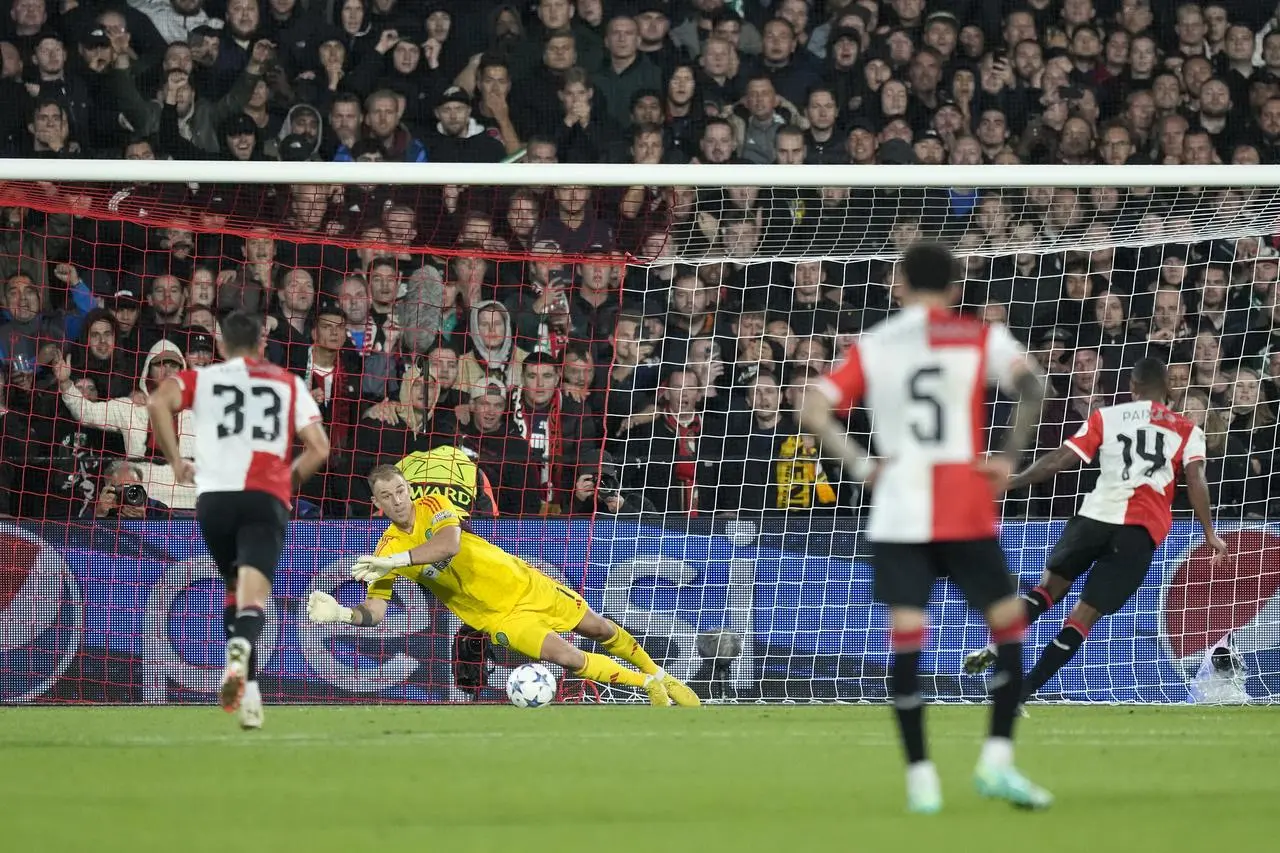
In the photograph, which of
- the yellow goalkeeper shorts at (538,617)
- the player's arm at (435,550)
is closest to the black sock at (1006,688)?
the player's arm at (435,550)

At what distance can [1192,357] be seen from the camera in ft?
36.2

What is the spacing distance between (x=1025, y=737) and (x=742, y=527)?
2.98 m

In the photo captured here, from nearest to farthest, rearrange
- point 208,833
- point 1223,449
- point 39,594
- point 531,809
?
point 208,833, point 531,809, point 39,594, point 1223,449

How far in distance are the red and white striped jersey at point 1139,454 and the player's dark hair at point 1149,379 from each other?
92 mm

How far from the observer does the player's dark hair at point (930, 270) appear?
4.96m

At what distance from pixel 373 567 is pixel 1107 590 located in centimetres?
A: 369

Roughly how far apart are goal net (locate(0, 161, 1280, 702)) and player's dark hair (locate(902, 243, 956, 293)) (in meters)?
5.40

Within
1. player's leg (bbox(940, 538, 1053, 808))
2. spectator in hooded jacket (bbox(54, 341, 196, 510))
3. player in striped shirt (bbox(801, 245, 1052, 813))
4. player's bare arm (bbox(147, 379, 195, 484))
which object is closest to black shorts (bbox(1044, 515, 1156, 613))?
player's leg (bbox(940, 538, 1053, 808))

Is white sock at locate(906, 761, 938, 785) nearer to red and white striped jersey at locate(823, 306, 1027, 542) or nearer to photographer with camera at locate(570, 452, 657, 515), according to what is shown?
red and white striped jersey at locate(823, 306, 1027, 542)

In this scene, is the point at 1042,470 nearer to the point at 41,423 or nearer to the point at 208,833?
the point at 208,833

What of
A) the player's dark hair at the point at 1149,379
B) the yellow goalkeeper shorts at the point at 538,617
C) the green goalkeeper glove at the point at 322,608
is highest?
the player's dark hair at the point at 1149,379

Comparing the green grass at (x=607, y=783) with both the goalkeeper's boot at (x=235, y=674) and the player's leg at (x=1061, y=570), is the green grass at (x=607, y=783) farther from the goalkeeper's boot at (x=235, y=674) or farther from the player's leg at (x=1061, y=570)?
the player's leg at (x=1061, y=570)

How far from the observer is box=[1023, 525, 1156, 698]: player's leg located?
8648 millimetres

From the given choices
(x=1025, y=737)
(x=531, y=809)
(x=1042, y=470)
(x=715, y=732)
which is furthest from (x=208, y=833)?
(x=1042, y=470)
